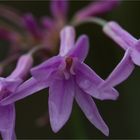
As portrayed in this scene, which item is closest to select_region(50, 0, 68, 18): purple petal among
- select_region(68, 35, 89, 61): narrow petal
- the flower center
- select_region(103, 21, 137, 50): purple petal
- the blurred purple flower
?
the blurred purple flower

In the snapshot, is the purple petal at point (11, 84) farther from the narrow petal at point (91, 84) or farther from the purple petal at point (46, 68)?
the narrow petal at point (91, 84)

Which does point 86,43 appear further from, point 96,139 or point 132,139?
point 96,139

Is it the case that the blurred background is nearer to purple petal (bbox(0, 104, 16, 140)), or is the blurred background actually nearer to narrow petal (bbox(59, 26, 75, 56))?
narrow petal (bbox(59, 26, 75, 56))

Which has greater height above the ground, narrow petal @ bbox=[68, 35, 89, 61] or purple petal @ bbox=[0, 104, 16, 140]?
narrow petal @ bbox=[68, 35, 89, 61]

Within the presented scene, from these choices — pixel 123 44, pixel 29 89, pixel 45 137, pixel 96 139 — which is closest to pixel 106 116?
pixel 96 139

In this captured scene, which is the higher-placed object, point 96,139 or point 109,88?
point 109,88

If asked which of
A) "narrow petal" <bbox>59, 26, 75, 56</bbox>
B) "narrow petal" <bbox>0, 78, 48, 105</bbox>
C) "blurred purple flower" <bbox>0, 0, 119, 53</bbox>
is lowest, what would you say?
"blurred purple flower" <bbox>0, 0, 119, 53</bbox>
